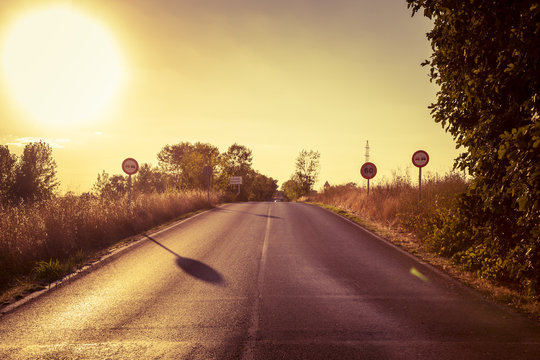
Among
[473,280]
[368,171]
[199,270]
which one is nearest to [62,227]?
[199,270]

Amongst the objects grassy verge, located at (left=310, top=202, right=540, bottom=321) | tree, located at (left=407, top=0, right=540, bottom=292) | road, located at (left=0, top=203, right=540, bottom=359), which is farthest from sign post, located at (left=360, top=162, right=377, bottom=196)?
tree, located at (left=407, top=0, right=540, bottom=292)

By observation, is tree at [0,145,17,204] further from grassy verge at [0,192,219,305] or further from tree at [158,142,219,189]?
grassy verge at [0,192,219,305]

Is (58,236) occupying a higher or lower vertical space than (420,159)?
lower

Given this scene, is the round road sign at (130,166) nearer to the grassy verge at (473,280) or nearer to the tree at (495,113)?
the grassy verge at (473,280)

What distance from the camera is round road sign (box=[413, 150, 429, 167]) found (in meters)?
14.2

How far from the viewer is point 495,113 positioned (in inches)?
216

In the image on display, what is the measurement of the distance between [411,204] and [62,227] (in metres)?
11.3

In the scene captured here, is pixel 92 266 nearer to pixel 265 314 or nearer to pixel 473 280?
pixel 265 314

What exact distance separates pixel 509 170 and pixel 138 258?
788 cm

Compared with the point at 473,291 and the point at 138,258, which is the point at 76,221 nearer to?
the point at 138,258

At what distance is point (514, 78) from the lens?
4.99 m

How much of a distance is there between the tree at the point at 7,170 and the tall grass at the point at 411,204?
3661cm

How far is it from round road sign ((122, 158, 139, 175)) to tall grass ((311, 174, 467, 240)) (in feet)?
35.4

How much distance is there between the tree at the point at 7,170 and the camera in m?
38.5
